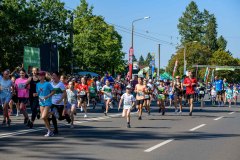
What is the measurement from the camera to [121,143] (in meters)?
10.9

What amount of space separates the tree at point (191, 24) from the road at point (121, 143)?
88.2 m

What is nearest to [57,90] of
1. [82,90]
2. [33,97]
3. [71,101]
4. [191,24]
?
[33,97]

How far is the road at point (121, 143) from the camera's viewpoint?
9.09 meters

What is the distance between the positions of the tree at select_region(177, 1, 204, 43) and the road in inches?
3472

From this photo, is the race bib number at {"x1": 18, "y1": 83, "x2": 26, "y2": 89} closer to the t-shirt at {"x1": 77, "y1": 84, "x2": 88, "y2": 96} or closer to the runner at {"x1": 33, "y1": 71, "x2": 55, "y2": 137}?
the runner at {"x1": 33, "y1": 71, "x2": 55, "y2": 137}

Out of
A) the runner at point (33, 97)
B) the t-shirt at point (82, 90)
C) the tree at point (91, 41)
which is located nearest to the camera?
the runner at point (33, 97)

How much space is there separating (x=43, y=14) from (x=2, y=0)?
24.6ft

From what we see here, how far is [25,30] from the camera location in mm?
43719

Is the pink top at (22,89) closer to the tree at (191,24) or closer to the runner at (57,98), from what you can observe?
the runner at (57,98)

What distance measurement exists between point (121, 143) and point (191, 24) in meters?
93.1

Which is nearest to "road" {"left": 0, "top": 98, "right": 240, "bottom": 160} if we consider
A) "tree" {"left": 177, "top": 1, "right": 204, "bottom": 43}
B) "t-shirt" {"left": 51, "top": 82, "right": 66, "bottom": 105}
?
"t-shirt" {"left": 51, "top": 82, "right": 66, "bottom": 105}

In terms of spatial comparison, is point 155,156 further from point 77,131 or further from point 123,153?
point 77,131

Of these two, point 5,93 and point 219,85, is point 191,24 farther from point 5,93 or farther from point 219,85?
point 5,93

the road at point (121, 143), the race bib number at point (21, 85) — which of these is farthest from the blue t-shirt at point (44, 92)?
the race bib number at point (21, 85)
